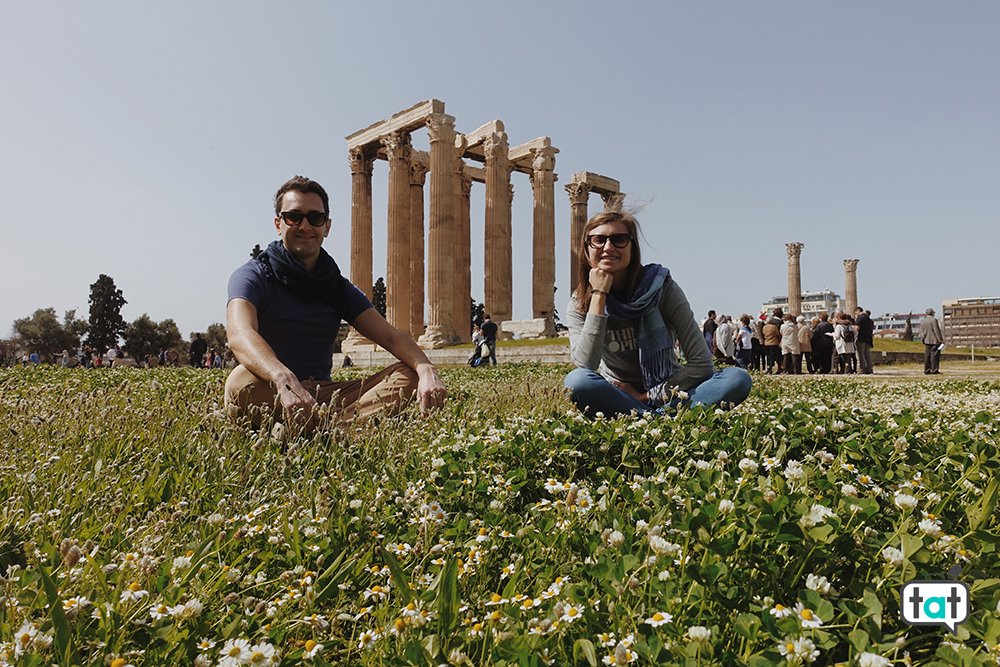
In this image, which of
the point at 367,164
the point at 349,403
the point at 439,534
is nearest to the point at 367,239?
the point at 367,164

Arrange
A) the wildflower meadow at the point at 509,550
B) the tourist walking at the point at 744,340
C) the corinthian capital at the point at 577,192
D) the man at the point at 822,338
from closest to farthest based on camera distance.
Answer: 1. the wildflower meadow at the point at 509,550
2. the tourist walking at the point at 744,340
3. the man at the point at 822,338
4. the corinthian capital at the point at 577,192

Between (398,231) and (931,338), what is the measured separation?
24.2m

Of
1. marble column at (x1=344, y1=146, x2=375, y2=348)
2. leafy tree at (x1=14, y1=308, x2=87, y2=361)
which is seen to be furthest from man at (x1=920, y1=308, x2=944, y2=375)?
leafy tree at (x1=14, y1=308, x2=87, y2=361)

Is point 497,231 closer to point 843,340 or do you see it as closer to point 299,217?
point 843,340

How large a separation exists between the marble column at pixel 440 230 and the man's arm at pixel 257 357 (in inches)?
1078

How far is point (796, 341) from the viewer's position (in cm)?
1834

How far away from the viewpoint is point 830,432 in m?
3.58

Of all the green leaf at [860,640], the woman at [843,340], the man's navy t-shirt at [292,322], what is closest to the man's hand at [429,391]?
the man's navy t-shirt at [292,322]


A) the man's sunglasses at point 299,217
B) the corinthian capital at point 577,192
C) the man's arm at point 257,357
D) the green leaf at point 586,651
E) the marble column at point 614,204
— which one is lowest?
the green leaf at point 586,651

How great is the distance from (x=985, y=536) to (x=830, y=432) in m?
1.93

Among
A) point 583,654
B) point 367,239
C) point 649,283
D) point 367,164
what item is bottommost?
point 583,654

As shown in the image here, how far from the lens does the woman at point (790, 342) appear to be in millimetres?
18156

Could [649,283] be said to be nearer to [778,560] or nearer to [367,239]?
[778,560]

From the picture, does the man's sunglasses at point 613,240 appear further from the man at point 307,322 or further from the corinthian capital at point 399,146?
the corinthian capital at point 399,146
